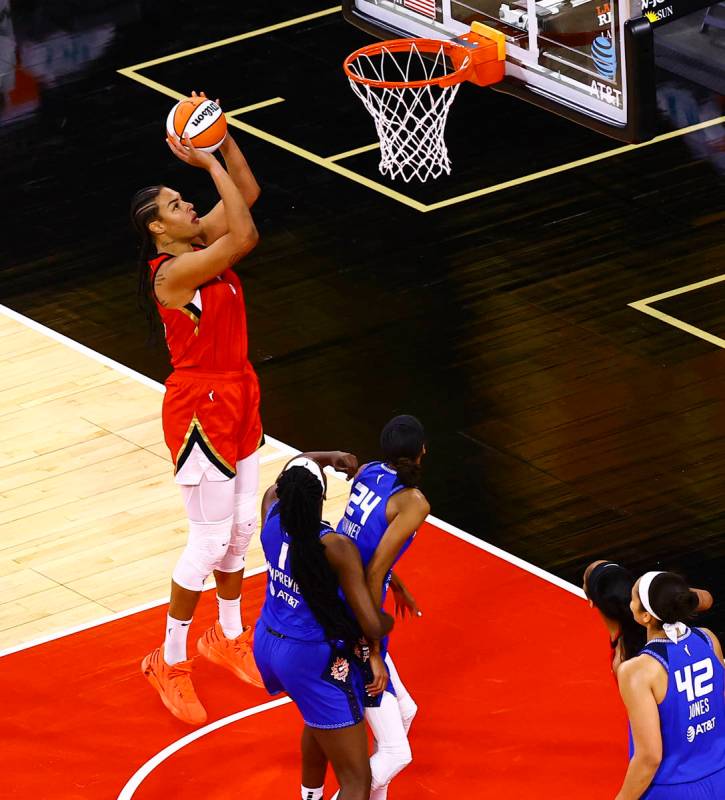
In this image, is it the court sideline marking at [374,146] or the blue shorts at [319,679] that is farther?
the court sideline marking at [374,146]

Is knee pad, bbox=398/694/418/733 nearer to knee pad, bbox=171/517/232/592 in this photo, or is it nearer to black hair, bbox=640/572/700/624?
knee pad, bbox=171/517/232/592

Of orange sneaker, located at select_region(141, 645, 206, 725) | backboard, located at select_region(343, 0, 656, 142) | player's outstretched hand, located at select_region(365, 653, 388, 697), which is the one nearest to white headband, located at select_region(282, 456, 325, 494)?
player's outstretched hand, located at select_region(365, 653, 388, 697)

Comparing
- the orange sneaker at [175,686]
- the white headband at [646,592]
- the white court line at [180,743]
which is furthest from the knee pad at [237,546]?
the white headband at [646,592]

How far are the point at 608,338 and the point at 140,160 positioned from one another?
4547 mm

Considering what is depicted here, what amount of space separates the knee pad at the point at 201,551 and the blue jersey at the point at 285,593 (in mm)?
1348

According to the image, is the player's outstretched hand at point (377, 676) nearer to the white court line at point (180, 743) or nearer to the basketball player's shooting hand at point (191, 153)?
the white court line at point (180, 743)

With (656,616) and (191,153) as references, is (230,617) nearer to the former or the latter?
(191,153)

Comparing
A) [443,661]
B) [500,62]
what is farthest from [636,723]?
[500,62]

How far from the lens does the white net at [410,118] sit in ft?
48.0

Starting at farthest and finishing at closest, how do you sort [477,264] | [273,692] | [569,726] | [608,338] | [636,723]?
[477,264] → [608,338] → [569,726] → [273,692] → [636,723]

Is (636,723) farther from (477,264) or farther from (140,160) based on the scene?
(140,160)

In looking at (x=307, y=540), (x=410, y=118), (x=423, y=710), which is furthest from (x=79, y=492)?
(x=410, y=118)

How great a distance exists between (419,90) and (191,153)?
22.2 ft

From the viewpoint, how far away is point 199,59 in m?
16.9
